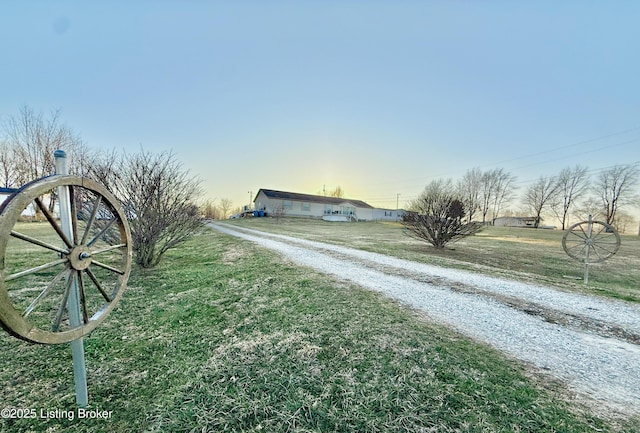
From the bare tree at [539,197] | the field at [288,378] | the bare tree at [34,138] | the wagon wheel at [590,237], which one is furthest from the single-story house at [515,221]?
the bare tree at [34,138]

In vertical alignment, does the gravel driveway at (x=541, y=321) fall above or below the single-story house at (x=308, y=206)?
below

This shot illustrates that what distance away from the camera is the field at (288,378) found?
2.01m

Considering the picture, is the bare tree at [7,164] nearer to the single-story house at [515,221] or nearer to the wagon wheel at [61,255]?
the wagon wheel at [61,255]

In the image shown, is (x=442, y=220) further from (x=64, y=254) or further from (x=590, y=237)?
(x=64, y=254)

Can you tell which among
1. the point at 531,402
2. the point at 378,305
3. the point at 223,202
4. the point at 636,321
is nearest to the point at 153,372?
the point at 378,305

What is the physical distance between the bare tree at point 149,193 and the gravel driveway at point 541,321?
4636mm

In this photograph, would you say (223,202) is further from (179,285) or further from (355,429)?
(355,429)

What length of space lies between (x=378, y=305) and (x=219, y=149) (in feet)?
58.7

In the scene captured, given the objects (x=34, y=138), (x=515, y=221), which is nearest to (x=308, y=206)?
(x=34, y=138)

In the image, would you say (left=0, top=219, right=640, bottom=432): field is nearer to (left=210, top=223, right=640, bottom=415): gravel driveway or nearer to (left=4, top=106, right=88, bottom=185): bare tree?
(left=210, top=223, right=640, bottom=415): gravel driveway

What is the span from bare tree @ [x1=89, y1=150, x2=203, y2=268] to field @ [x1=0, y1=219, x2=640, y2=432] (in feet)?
10.4

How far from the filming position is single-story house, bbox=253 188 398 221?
4212 cm

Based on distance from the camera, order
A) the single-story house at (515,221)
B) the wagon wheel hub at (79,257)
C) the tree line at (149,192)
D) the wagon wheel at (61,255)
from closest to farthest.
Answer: the wagon wheel at (61,255) < the wagon wheel hub at (79,257) < the tree line at (149,192) < the single-story house at (515,221)

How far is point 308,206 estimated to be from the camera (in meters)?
45.2
